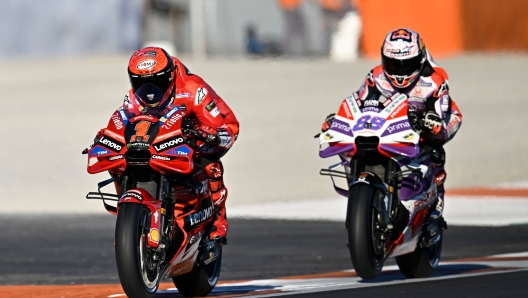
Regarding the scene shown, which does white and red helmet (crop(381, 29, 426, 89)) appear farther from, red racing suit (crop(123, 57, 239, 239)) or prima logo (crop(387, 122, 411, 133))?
red racing suit (crop(123, 57, 239, 239))

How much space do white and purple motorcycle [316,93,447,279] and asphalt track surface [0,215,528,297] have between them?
312 mm

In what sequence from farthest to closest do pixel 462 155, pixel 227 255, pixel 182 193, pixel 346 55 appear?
pixel 346 55 < pixel 462 155 < pixel 227 255 < pixel 182 193

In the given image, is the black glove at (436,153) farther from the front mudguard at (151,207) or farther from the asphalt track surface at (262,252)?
the front mudguard at (151,207)

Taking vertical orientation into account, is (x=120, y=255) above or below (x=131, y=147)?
below

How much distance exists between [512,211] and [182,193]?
290 inches

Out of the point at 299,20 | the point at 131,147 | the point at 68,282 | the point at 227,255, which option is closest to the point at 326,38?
the point at 299,20

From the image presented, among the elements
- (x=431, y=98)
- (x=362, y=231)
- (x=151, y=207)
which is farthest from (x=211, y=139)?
(x=431, y=98)

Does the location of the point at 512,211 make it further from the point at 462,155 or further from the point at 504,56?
the point at 504,56

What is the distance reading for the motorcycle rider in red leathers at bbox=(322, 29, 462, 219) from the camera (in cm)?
891

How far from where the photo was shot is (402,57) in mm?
8891

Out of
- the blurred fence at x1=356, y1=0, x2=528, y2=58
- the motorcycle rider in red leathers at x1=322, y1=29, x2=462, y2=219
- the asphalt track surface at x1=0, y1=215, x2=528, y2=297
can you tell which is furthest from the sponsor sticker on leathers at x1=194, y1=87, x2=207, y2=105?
the blurred fence at x1=356, y1=0, x2=528, y2=58

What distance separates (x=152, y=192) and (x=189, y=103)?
81cm

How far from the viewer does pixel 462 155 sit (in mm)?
20625

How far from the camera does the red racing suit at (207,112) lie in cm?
742
